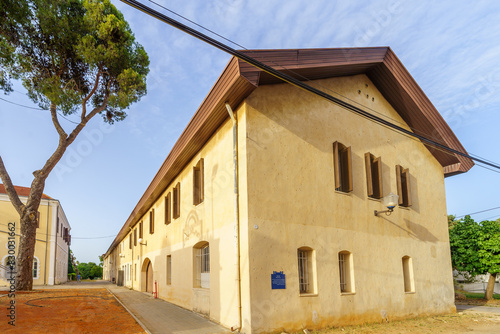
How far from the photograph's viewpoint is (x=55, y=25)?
18.7 m

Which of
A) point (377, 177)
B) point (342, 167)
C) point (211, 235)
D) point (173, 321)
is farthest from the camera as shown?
point (377, 177)

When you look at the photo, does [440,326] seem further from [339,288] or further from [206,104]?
[206,104]

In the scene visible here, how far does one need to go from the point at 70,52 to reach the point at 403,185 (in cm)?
1739

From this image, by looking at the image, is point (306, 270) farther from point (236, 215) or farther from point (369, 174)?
point (369, 174)

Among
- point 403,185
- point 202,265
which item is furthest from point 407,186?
point 202,265

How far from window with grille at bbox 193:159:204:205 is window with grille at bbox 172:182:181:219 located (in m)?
2.37

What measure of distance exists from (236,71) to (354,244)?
6.41m

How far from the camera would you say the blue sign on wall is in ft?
30.5

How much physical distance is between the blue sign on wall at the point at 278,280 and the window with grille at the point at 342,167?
11.3ft

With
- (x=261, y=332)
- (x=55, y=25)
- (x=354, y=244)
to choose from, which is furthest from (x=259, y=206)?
(x=55, y=25)

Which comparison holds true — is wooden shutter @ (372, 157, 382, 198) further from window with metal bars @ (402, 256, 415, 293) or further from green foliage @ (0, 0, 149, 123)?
green foliage @ (0, 0, 149, 123)

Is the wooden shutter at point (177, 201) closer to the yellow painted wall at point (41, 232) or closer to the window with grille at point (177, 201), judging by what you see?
the window with grille at point (177, 201)

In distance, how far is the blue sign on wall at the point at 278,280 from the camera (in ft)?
30.5

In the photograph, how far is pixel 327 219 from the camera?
36.1 feet
